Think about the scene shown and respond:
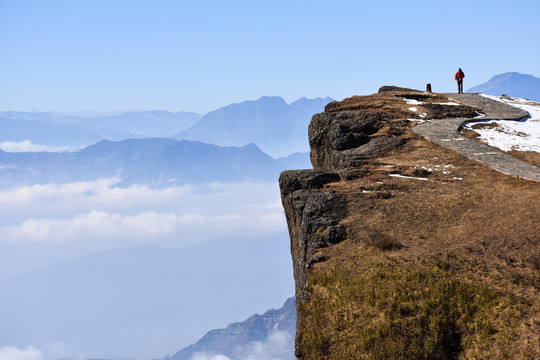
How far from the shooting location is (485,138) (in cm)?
3644

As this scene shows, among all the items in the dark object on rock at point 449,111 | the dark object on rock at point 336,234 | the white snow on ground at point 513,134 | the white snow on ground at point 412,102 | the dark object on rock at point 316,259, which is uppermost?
the white snow on ground at point 412,102

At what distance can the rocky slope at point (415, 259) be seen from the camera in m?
15.5

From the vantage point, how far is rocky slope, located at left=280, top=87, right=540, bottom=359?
1548cm

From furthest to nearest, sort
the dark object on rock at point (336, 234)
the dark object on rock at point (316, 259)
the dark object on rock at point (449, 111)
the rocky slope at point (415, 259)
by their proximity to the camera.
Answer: the dark object on rock at point (449, 111), the dark object on rock at point (336, 234), the dark object on rock at point (316, 259), the rocky slope at point (415, 259)

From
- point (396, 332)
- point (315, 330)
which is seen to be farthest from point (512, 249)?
point (315, 330)

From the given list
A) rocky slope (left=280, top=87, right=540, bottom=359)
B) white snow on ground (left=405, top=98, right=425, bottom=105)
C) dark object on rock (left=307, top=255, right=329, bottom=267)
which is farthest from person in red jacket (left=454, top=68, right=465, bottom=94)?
dark object on rock (left=307, top=255, right=329, bottom=267)

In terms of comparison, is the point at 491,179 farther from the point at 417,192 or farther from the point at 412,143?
the point at 412,143

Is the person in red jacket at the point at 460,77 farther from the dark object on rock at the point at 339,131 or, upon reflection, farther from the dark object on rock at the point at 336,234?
the dark object on rock at the point at 336,234

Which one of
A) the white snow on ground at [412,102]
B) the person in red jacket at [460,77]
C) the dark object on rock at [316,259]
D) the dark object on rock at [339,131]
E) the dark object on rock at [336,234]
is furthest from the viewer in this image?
the person in red jacket at [460,77]

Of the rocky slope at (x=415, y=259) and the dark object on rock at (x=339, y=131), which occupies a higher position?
the dark object on rock at (x=339, y=131)

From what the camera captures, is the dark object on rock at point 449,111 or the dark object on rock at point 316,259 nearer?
the dark object on rock at point 316,259

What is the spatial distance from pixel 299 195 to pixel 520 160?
49.3ft

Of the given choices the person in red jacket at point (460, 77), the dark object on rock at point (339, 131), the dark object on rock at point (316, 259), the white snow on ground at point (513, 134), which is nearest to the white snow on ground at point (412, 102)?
the dark object on rock at point (339, 131)

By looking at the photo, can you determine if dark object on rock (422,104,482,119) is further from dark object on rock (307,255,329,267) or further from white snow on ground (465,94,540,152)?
dark object on rock (307,255,329,267)
